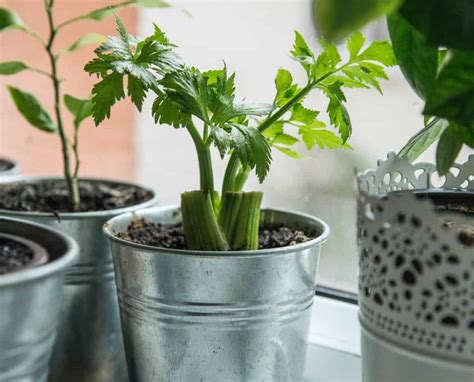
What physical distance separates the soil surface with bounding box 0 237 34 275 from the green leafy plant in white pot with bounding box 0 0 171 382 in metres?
0.22

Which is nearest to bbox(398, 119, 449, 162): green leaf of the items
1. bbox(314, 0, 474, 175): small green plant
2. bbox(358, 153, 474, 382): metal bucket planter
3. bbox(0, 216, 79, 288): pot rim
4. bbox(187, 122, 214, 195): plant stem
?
bbox(314, 0, 474, 175): small green plant

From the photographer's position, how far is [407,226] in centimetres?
62

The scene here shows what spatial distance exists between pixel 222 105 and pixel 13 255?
260 mm

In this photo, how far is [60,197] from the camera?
1.12m

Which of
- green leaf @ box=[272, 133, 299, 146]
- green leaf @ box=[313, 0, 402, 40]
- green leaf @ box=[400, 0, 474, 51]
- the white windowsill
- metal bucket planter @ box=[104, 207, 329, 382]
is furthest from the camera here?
the white windowsill

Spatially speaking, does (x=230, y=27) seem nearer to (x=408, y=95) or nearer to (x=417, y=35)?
(x=408, y=95)

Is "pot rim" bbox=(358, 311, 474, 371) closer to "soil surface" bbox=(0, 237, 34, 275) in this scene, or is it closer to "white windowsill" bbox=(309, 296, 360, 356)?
"soil surface" bbox=(0, 237, 34, 275)

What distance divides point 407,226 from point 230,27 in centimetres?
75

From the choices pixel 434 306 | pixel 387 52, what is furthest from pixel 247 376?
pixel 387 52

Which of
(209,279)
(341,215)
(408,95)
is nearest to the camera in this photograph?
(209,279)

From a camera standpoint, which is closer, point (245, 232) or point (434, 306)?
point (434, 306)

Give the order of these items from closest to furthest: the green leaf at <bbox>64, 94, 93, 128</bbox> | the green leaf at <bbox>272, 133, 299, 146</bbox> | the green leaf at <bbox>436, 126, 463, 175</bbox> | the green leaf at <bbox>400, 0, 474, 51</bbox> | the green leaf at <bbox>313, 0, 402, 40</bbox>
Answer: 1. the green leaf at <bbox>313, 0, 402, 40</bbox>
2. the green leaf at <bbox>400, 0, 474, 51</bbox>
3. the green leaf at <bbox>436, 126, 463, 175</bbox>
4. the green leaf at <bbox>272, 133, 299, 146</bbox>
5. the green leaf at <bbox>64, 94, 93, 128</bbox>

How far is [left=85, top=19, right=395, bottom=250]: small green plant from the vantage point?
2.54 ft

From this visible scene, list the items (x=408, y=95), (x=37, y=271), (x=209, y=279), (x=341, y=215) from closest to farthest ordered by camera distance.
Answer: (x=37, y=271) → (x=209, y=279) → (x=408, y=95) → (x=341, y=215)
